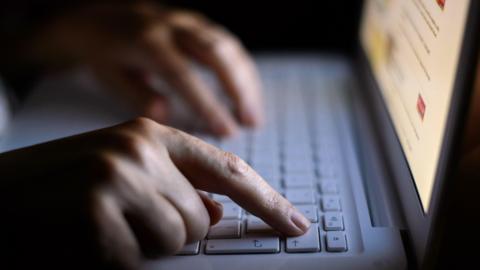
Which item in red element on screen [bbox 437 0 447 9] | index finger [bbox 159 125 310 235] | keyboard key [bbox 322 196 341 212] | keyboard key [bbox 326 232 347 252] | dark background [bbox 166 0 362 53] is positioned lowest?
dark background [bbox 166 0 362 53]

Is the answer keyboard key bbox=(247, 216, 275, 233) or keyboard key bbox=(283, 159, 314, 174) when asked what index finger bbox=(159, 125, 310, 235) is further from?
keyboard key bbox=(283, 159, 314, 174)

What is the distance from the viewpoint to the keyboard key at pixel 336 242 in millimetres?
475

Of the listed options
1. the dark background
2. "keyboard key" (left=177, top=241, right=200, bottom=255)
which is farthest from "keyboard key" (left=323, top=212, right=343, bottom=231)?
the dark background

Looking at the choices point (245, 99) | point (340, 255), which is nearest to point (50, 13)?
point (245, 99)

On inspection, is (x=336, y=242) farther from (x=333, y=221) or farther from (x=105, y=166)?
(x=105, y=166)

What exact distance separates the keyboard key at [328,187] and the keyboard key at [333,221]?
1.7 inches

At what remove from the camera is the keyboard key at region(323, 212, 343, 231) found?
0.50 metres

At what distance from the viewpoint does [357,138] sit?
0.70 m

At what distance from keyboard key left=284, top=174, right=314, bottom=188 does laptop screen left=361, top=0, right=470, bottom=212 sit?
11cm

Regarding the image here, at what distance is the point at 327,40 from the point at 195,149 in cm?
63

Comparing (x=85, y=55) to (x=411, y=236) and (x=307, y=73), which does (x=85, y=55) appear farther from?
(x=411, y=236)

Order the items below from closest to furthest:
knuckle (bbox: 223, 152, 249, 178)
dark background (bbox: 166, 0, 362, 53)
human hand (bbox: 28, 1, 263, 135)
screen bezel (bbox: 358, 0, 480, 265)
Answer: screen bezel (bbox: 358, 0, 480, 265), knuckle (bbox: 223, 152, 249, 178), human hand (bbox: 28, 1, 263, 135), dark background (bbox: 166, 0, 362, 53)

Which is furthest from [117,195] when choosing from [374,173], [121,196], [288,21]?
[288,21]

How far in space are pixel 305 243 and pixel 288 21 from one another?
0.63 m
